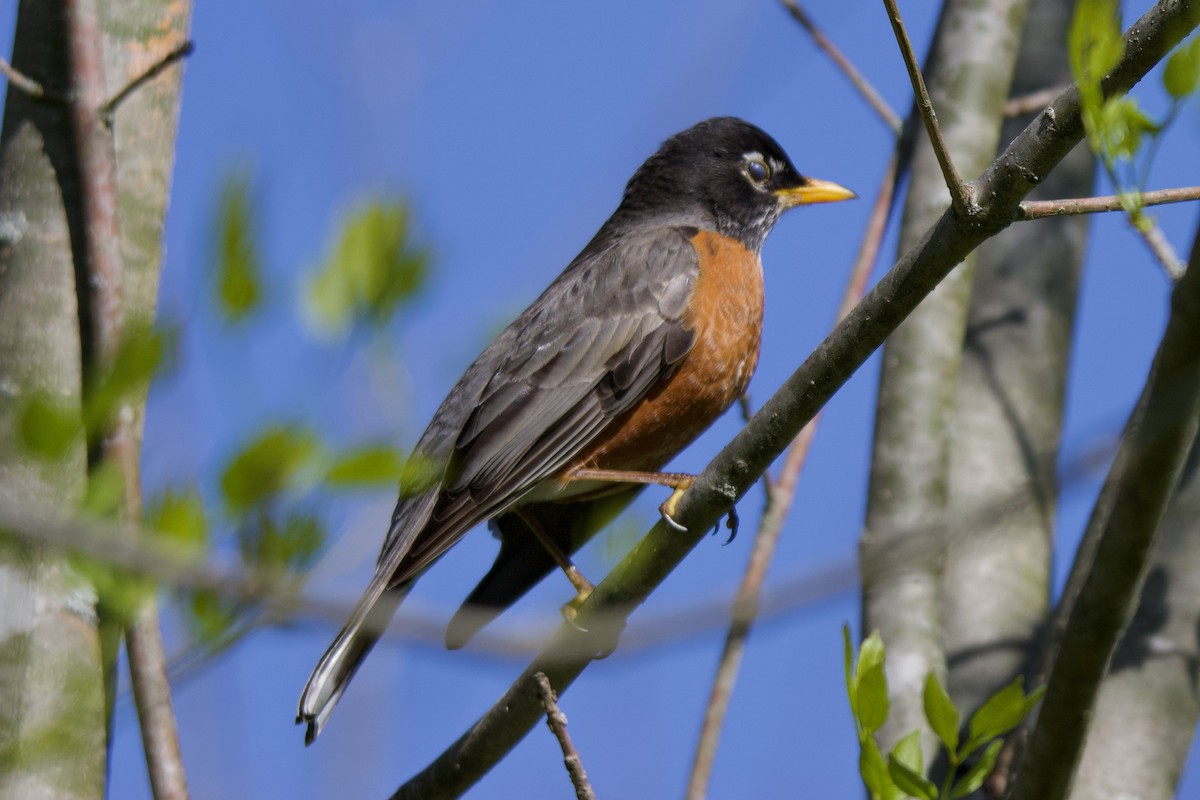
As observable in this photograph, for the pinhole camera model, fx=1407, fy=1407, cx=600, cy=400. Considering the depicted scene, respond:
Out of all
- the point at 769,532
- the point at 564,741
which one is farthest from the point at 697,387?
the point at 564,741

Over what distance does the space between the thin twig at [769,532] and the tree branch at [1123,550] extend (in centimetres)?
103

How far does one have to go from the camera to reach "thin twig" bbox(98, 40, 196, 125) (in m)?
3.49

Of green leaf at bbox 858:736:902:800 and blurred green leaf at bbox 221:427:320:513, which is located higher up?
blurred green leaf at bbox 221:427:320:513

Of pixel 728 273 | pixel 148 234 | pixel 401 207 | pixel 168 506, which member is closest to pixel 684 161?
pixel 728 273

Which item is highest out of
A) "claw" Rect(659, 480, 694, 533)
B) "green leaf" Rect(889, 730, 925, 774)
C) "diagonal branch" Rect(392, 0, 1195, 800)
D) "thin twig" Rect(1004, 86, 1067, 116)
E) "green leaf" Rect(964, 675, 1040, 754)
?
"thin twig" Rect(1004, 86, 1067, 116)

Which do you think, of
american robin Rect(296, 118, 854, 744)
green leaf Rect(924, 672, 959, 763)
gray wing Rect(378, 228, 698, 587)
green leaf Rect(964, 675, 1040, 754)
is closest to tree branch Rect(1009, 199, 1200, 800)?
green leaf Rect(964, 675, 1040, 754)

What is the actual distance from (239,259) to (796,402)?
1412 millimetres

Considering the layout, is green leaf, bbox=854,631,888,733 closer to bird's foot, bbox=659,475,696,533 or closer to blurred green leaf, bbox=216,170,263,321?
bird's foot, bbox=659,475,696,533

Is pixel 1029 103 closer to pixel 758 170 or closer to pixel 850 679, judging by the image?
pixel 758 170

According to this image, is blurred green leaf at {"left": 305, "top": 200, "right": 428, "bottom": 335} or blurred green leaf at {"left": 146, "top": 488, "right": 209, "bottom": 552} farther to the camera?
blurred green leaf at {"left": 305, "top": 200, "right": 428, "bottom": 335}

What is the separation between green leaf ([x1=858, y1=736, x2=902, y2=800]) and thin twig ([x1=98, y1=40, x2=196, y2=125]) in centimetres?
236

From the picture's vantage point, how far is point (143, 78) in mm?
3516

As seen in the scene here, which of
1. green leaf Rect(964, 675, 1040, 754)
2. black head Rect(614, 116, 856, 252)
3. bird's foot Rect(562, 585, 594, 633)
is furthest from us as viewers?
black head Rect(614, 116, 856, 252)

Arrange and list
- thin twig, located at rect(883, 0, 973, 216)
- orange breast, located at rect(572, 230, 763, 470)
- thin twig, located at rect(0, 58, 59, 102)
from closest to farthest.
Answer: thin twig, located at rect(883, 0, 973, 216), thin twig, located at rect(0, 58, 59, 102), orange breast, located at rect(572, 230, 763, 470)
